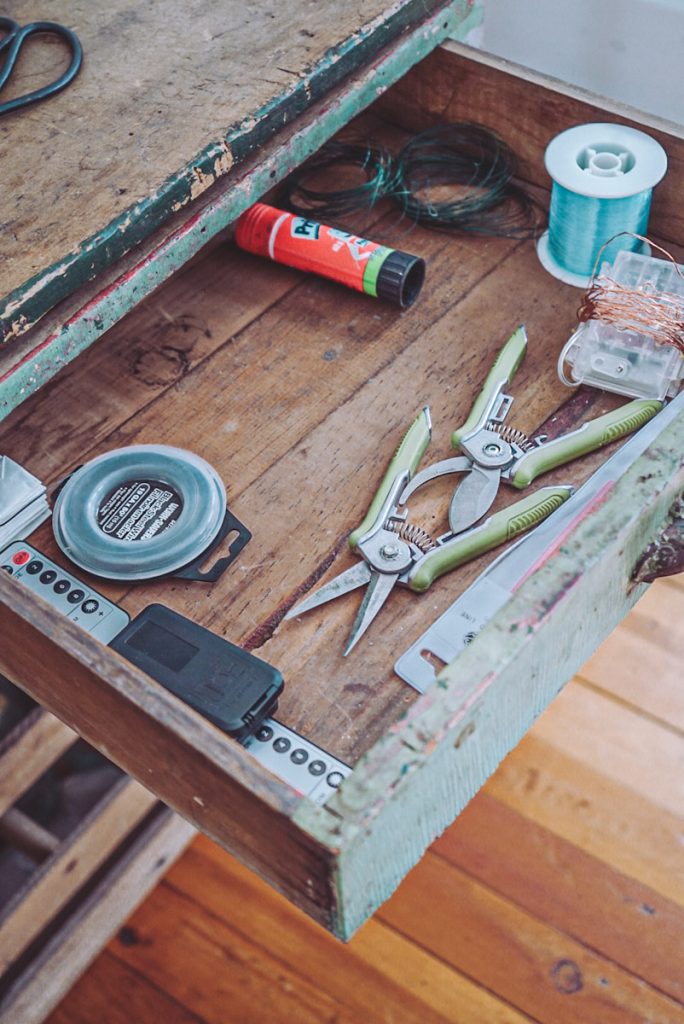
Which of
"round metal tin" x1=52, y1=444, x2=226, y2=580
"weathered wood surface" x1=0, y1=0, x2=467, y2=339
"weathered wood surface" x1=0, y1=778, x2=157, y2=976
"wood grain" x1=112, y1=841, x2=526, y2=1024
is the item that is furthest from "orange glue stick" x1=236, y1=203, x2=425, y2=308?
"wood grain" x1=112, y1=841, x2=526, y2=1024

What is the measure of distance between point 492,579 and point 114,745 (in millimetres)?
278

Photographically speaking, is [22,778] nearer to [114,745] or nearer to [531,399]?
[114,745]

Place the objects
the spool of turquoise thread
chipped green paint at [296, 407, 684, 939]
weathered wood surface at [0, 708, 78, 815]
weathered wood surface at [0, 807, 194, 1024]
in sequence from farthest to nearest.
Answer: weathered wood surface at [0, 807, 194, 1024]
weathered wood surface at [0, 708, 78, 815]
the spool of turquoise thread
chipped green paint at [296, 407, 684, 939]

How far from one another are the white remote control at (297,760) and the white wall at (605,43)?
2.90 ft

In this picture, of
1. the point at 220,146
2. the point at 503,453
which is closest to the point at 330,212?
the point at 220,146

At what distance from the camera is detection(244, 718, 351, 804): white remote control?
66 cm

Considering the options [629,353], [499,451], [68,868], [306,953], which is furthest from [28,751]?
[629,353]

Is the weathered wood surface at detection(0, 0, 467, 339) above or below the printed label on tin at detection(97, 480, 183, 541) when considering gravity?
above

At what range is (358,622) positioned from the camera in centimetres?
74

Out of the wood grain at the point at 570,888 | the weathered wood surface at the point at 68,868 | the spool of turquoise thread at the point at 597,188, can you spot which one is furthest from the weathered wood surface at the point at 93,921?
the spool of turquoise thread at the point at 597,188

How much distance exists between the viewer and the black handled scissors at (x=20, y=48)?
0.86 meters

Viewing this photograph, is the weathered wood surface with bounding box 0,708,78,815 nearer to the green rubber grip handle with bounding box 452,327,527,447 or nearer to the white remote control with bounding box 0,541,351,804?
the white remote control with bounding box 0,541,351,804

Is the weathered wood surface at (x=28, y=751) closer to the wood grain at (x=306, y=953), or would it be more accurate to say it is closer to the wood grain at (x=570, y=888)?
the wood grain at (x=306, y=953)

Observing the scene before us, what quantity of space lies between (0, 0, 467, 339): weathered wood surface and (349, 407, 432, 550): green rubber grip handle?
0.25 m
